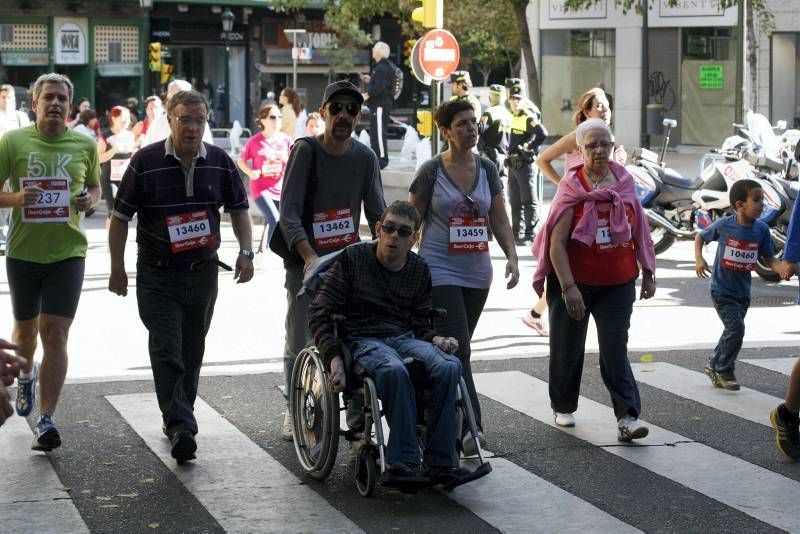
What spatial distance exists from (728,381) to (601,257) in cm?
198

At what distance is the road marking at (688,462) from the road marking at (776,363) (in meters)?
1.80

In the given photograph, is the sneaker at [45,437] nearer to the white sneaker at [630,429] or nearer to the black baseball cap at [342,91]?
the black baseball cap at [342,91]

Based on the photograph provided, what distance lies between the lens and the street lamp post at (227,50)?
163ft

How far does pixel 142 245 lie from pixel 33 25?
42.8m

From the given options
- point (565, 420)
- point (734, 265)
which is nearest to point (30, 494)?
point (565, 420)

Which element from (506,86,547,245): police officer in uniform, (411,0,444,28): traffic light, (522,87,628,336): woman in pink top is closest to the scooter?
(506,86,547,245): police officer in uniform

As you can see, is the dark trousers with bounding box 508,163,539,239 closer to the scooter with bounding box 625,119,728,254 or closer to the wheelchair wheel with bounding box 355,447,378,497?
the scooter with bounding box 625,119,728,254

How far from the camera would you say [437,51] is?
65.3 feet

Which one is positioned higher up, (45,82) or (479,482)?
(45,82)

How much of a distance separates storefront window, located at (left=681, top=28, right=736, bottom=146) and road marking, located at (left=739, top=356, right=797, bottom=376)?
2820cm

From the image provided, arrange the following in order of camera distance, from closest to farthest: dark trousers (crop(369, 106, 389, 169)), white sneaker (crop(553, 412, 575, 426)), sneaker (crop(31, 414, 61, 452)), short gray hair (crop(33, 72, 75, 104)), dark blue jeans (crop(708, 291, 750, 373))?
1. sneaker (crop(31, 414, 61, 452))
2. short gray hair (crop(33, 72, 75, 104))
3. white sneaker (crop(553, 412, 575, 426))
4. dark blue jeans (crop(708, 291, 750, 373))
5. dark trousers (crop(369, 106, 389, 169))

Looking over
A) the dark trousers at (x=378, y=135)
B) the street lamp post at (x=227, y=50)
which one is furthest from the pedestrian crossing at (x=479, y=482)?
the street lamp post at (x=227, y=50)

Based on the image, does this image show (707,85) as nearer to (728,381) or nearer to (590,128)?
(728,381)

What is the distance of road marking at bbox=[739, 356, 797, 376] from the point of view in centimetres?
1047
